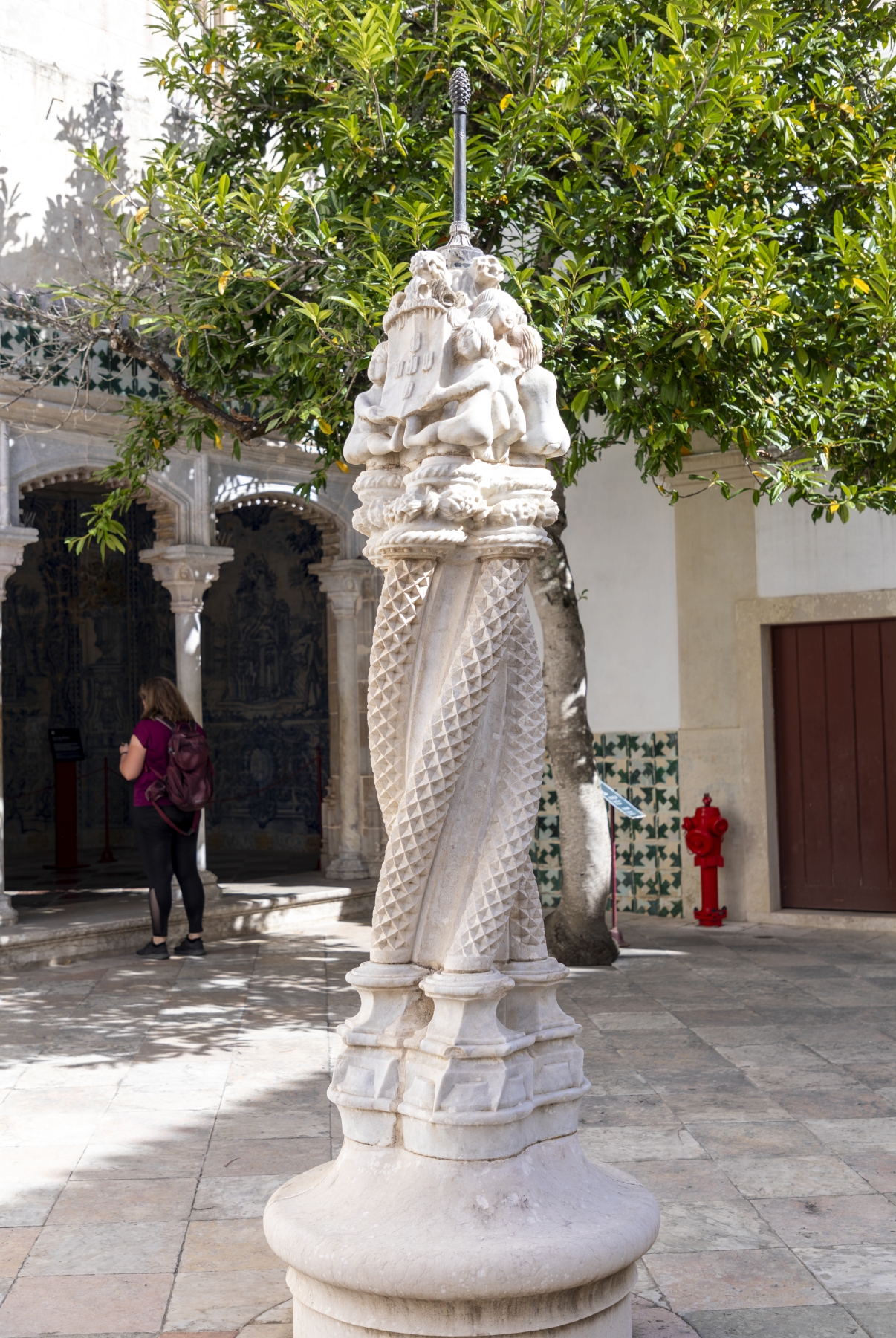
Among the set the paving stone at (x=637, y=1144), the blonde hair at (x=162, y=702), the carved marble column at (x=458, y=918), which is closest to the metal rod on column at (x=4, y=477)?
the blonde hair at (x=162, y=702)

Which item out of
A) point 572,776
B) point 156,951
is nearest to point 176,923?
point 156,951

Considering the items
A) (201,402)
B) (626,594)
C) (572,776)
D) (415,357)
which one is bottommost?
(572,776)

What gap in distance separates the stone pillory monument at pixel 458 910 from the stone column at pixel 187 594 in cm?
602

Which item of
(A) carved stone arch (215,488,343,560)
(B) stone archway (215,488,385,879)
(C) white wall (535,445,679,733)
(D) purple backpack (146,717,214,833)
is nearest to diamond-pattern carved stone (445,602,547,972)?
(D) purple backpack (146,717,214,833)

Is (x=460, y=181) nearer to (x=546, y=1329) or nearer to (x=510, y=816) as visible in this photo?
(x=510, y=816)

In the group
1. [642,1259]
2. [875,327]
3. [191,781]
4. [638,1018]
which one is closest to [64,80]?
[191,781]

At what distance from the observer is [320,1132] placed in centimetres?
429

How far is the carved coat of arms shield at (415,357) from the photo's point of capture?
2830 mm

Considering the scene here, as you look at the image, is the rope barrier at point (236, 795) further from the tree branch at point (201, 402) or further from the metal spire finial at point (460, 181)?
the metal spire finial at point (460, 181)

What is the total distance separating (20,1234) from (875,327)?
15.0 feet

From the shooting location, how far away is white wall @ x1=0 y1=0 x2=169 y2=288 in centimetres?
798

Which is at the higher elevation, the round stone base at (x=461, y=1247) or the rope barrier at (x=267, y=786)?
the rope barrier at (x=267, y=786)

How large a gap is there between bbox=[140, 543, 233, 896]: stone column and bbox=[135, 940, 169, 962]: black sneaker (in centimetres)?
98

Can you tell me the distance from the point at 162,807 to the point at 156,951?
953mm
